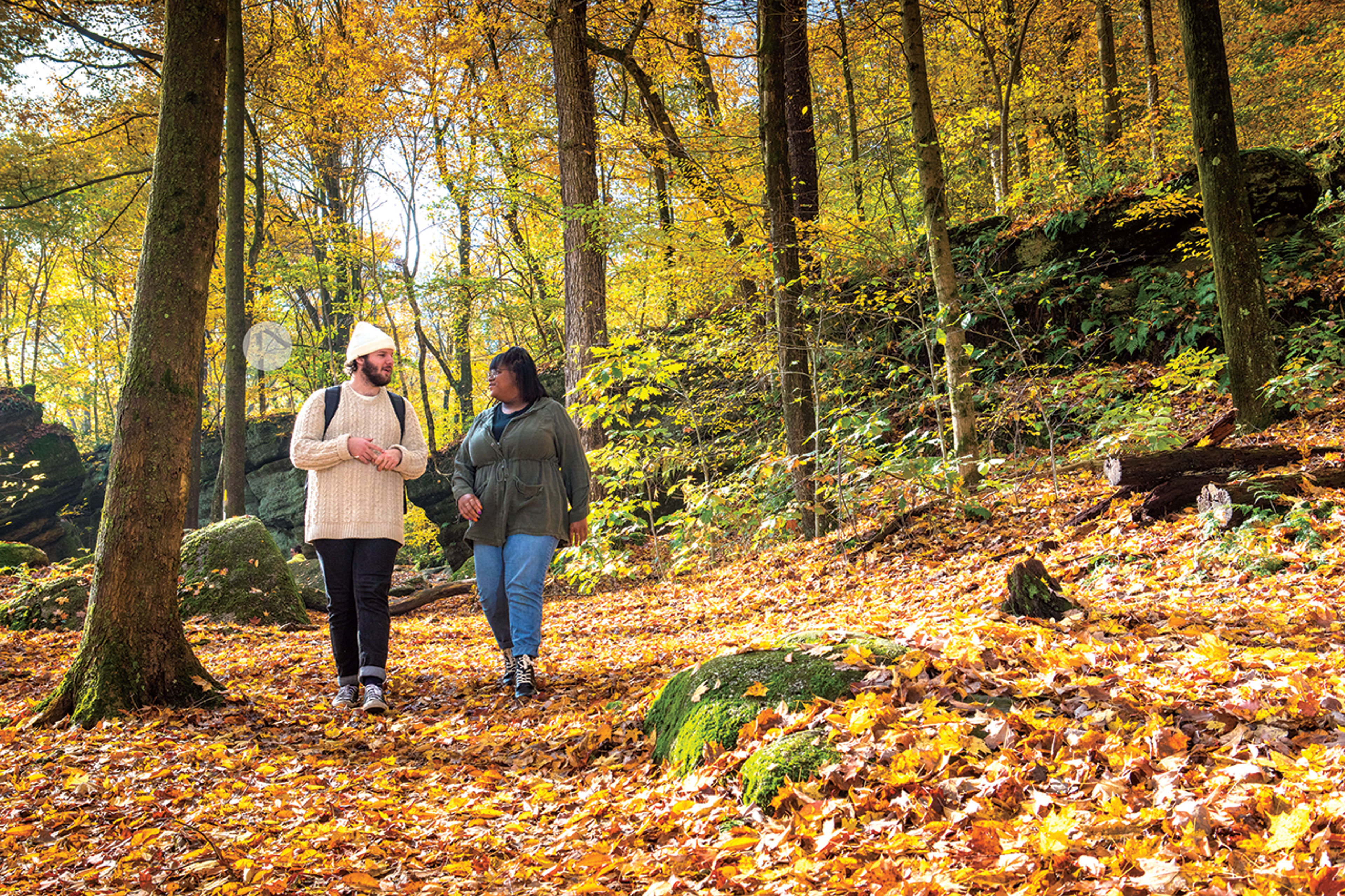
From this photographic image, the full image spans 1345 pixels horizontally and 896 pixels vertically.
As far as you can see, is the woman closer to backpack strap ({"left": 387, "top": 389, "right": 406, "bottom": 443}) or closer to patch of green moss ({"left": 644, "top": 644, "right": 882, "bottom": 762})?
backpack strap ({"left": 387, "top": 389, "right": 406, "bottom": 443})

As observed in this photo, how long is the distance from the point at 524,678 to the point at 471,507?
1029 millimetres

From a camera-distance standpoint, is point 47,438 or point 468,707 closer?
point 468,707

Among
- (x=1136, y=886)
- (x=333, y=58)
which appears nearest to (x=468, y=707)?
(x=1136, y=886)

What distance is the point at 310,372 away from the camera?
20.0 metres

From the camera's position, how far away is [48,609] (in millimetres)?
7367

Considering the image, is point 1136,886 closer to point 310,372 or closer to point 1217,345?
point 1217,345

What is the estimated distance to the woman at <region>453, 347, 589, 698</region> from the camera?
4551 mm

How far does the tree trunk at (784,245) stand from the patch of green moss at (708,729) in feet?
16.2

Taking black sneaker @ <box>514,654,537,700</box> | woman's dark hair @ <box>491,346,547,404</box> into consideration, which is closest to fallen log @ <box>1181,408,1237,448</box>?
woman's dark hair @ <box>491,346,547,404</box>

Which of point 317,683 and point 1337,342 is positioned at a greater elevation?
point 1337,342

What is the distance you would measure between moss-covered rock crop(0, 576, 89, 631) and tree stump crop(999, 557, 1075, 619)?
7769mm

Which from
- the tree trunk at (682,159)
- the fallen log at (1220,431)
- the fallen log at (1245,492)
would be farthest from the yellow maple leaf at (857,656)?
the tree trunk at (682,159)

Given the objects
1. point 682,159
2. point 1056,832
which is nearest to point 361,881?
point 1056,832

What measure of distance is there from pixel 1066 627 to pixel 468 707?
10.5ft
